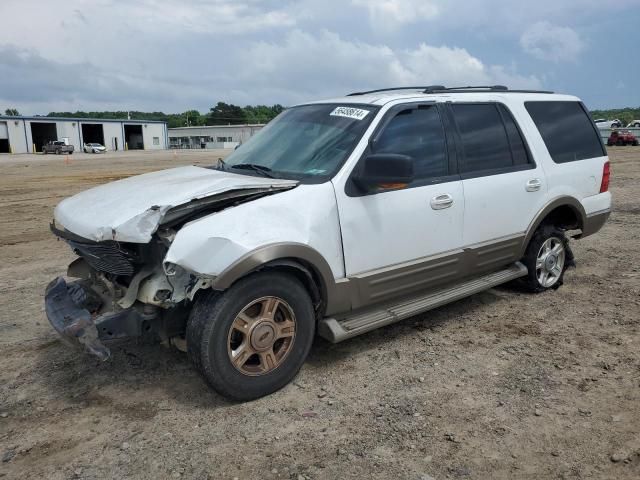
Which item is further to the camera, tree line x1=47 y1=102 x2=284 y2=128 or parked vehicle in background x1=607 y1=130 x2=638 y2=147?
tree line x1=47 y1=102 x2=284 y2=128

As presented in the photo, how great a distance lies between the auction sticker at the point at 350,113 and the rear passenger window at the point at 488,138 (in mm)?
915

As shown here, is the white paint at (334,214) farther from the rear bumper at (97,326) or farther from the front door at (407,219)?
the rear bumper at (97,326)

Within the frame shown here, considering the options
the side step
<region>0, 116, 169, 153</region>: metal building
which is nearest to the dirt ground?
the side step

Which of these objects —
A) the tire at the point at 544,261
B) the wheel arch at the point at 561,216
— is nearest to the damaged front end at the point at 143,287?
the wheel arch at the point at 561,216

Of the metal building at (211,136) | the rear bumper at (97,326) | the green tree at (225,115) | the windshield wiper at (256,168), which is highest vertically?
the green tree at (225,115)

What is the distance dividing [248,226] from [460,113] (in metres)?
2.32

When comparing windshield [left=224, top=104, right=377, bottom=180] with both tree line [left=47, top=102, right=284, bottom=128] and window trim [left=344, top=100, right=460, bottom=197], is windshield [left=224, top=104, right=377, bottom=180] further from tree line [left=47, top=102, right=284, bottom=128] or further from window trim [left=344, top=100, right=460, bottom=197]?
tree line [left=47, top=102, right=284, bottom=128]

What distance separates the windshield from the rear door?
1.00m

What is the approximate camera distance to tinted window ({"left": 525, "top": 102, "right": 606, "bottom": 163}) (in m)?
5.27

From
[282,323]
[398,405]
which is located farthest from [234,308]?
[398,405]

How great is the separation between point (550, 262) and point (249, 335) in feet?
11.7

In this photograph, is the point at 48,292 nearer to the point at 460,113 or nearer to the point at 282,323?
the point at 282,323

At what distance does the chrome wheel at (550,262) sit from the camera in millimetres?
5430

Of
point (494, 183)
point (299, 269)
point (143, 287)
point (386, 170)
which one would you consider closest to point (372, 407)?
point (299, 269)
